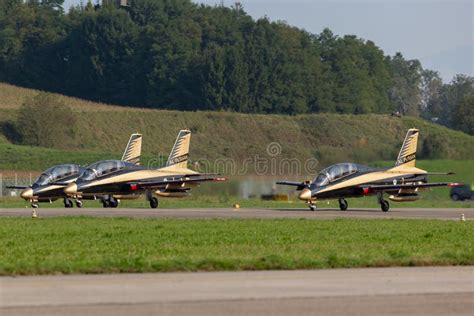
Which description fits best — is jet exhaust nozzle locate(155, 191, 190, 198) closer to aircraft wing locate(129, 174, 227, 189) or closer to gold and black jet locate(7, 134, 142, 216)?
aircraft wing locate(129, 174, 227, 189)

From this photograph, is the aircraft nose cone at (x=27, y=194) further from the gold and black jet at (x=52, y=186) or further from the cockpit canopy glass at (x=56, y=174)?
the cockpit canopy glass at (x=56, y=174)

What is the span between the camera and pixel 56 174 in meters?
58.0

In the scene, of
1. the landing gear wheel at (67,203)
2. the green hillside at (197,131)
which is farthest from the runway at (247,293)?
the green hillside at (197,131)

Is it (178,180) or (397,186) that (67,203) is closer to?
(178,180)

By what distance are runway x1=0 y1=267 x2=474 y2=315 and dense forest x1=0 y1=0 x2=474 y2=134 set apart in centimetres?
10729

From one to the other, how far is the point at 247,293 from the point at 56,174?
39.6m

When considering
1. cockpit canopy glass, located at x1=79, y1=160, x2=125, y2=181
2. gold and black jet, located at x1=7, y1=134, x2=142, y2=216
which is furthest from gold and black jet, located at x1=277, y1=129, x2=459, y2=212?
gold and black jet, located at x1=7, y1=134, x2=142, y2=216

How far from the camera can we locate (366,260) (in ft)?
81.8

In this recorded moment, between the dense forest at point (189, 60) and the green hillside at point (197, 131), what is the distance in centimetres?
1183

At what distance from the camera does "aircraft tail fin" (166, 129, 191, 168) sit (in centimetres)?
6106

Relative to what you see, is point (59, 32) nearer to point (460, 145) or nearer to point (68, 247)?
point (460, 145)

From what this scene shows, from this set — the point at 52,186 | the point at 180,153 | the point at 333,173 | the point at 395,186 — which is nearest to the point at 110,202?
the point at 52,186

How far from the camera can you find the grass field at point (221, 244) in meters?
23.9

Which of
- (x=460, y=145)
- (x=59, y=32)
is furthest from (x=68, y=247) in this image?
(x=59, y=32)
